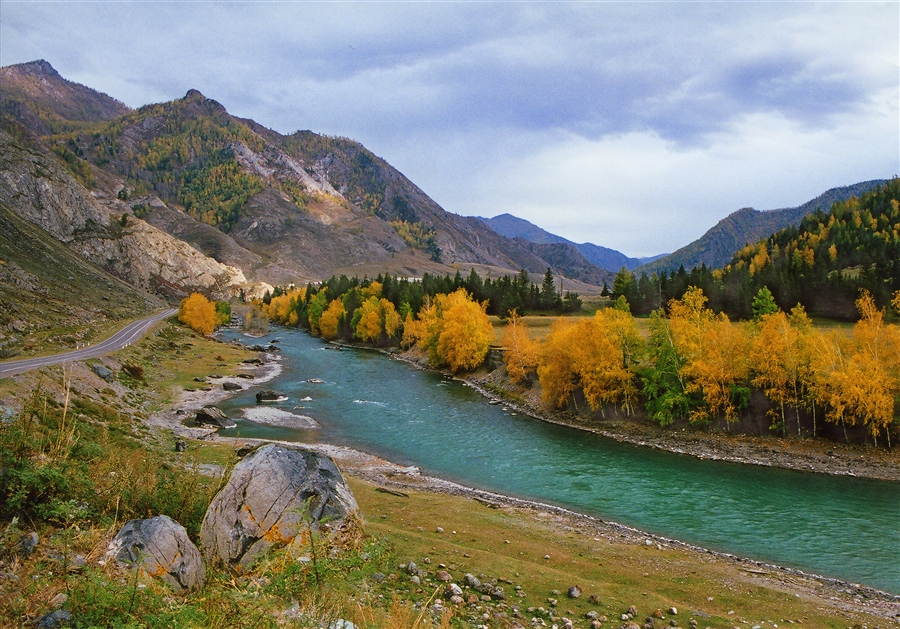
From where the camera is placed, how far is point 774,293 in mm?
83938

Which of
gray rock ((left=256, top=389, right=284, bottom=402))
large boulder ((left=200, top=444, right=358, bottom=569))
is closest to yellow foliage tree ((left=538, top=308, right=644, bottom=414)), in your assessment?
gray rock ((left=256, top=389, right=284, bottom=402))

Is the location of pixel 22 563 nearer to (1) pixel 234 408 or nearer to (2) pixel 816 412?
(1) pixel 234 408

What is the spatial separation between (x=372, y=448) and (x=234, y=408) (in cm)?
1731

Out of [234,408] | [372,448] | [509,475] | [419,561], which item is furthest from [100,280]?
[419,561]

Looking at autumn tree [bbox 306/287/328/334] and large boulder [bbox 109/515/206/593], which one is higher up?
autumn tree [bbox 306/287/328/334]

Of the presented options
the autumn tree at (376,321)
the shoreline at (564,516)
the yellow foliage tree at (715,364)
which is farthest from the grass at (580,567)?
the autumn tree at (376,321)

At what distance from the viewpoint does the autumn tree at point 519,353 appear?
195ft

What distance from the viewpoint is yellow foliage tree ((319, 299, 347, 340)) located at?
382ft

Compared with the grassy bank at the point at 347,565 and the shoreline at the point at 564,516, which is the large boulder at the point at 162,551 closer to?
the grassy bank at the point at 347,565

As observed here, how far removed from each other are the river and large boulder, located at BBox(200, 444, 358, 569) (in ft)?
69.2

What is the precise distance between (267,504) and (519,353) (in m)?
51.1

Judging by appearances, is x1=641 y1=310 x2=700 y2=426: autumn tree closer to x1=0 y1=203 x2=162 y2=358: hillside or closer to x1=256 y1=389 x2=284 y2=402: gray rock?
x1=256 y1=389 x2=284 y2=402: gray rock

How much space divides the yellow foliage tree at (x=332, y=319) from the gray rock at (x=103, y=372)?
70177 millimetres

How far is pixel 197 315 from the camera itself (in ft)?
332
